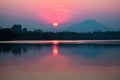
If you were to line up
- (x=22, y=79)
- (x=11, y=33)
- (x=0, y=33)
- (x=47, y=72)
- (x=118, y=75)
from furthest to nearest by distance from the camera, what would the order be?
(x=11, y=33) < (x=0, y=33) < (x=47, y=72) < (x=118, y=75) < (x=22, y=79)

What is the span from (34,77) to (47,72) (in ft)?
4.56

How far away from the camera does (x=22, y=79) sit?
35.6 ft

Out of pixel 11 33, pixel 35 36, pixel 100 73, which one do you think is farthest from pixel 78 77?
pixel 35 36

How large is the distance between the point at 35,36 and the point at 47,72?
68.8m

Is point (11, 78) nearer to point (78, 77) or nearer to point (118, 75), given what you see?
point (78, 77)

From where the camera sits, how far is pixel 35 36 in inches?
3201

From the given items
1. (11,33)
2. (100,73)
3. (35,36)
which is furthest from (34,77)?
(35,36)

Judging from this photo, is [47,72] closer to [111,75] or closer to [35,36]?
[111,75]

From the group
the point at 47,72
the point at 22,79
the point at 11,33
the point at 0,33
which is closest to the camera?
the point at 22,79

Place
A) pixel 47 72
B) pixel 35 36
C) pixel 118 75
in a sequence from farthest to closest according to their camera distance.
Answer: pixel 35 36 < pixel 47 72 < pixel 118 75

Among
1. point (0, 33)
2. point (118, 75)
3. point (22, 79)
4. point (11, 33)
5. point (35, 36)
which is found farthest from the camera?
point (35, 36)

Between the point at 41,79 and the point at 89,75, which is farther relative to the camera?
the point at 89,75

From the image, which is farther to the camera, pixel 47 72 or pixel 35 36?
pixel 35 36

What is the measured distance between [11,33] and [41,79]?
2168 inches
